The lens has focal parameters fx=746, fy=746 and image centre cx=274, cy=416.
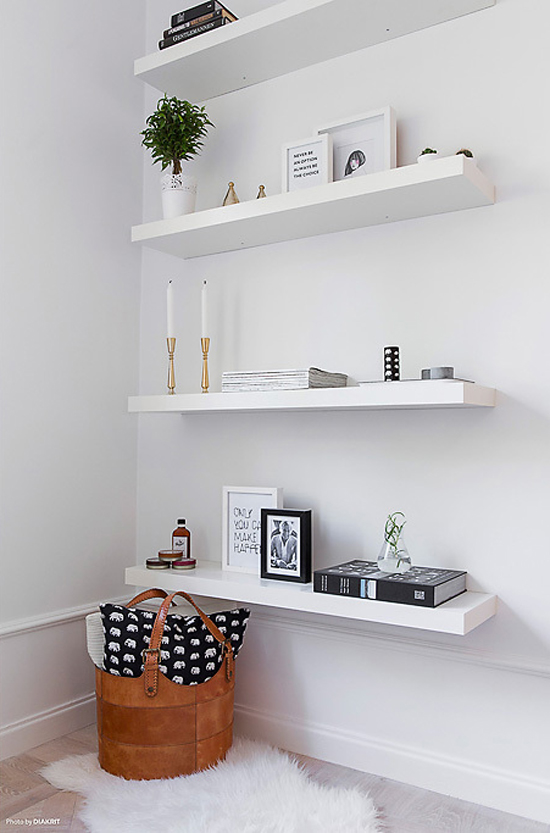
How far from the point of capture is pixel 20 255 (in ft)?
6.93

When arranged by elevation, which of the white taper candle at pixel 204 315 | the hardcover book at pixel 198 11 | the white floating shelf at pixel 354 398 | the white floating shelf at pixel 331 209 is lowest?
the white floating shelf at pixel 354 398

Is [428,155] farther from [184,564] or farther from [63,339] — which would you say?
[184,564]

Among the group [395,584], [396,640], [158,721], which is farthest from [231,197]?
[158,721]

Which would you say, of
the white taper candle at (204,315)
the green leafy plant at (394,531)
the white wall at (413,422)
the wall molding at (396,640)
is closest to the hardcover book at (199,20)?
the white wall at (413,422)

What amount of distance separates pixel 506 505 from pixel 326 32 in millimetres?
1317

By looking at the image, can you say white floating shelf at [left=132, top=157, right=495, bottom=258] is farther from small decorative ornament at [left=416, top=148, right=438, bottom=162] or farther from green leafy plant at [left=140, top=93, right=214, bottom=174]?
green leafy plant at [left=140, top=93, right=214, bottom=174]

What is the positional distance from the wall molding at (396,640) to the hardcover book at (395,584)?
0.55 ft

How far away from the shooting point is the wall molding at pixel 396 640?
68.3 inches

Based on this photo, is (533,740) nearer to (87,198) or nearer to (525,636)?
(525,636)

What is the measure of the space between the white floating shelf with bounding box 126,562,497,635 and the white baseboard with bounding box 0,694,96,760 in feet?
1.40

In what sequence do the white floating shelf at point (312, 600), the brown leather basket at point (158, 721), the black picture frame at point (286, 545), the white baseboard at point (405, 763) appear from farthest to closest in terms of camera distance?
the black picture frame at point (286, 545)
the brown leather basket at point (158, 721)
the white baseboard at point (405, 763)
the white floating shelf at point (312, 600)

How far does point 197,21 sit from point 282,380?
1.11m

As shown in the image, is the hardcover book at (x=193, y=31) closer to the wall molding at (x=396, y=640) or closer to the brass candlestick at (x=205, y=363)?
the brass candlestick at (x=205, y=363)

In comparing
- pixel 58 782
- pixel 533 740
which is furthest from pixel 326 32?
pixel 58 782
